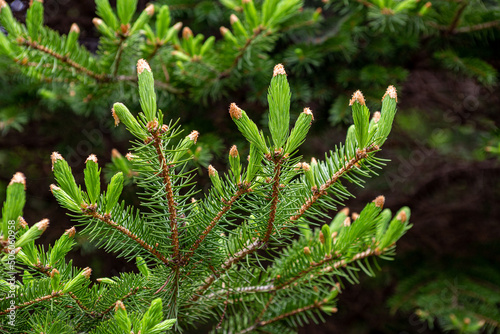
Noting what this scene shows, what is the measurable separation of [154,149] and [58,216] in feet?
6.97

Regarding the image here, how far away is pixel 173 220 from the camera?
62 centimetres

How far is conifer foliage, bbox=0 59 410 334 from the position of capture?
0.53 meters


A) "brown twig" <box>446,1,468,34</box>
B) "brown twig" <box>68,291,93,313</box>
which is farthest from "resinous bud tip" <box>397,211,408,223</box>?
"brown twig" <box>446,1,468,34</box>

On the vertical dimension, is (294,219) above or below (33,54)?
below

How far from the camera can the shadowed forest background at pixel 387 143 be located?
1773mm

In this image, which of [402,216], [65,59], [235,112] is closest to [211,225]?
[235,112]

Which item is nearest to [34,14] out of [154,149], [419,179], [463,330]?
[154,149]

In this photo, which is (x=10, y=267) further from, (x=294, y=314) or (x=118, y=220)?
(x=294, y=314)

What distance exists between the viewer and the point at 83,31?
2.38 metres

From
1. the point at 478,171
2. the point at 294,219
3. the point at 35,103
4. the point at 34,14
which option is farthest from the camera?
the point at 478,171

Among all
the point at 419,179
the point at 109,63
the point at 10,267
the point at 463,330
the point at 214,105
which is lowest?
the point at 463,330

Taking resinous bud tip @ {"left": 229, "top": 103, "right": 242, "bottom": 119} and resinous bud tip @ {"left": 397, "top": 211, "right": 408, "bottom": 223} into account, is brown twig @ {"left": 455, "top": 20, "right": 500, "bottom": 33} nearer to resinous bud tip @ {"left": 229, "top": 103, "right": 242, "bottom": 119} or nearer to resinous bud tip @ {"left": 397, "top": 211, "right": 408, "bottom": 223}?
resinous bud tip @ {"left": 397, "top": 211, "right": 408, "bottom": 223}

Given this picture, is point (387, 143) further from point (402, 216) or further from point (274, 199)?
point (274, 199)

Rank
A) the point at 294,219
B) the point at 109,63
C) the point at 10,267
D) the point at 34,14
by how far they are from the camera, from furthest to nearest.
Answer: the point at 109,63 < the point at 34,14 < the point at 294,219 < the point at 10,267
